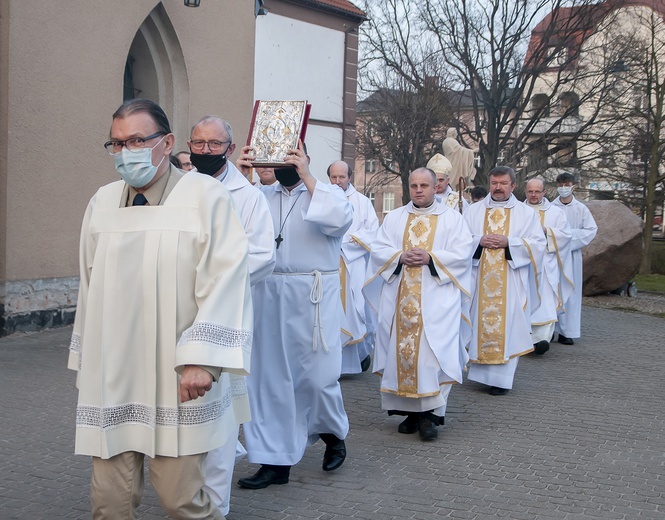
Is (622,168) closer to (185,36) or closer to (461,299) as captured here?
(185,36)

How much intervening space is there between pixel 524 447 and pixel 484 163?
27192mm

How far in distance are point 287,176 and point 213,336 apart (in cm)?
230

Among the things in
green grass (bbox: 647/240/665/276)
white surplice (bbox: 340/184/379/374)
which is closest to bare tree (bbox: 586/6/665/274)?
green grass (bbox: 647/240/665/276)

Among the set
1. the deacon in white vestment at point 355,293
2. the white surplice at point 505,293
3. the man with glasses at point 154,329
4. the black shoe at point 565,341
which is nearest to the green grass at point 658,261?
the black shoe at point 565,341

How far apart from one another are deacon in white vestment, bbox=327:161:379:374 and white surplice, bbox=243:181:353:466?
3.05m

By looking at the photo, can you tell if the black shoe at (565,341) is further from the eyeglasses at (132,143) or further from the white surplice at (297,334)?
the eyeglasses at (132,143)

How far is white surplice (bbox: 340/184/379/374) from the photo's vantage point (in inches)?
360

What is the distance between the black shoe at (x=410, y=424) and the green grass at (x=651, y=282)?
15.2 metres

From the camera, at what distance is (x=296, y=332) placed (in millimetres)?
5527

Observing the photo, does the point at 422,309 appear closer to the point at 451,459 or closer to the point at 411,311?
the point at 411,311

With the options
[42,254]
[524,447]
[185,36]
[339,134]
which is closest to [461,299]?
[524,447]

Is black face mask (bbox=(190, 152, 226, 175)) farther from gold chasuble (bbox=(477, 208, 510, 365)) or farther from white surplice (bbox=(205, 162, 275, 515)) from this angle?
gold chasuble (bbox=(477, 208, 510, 365))

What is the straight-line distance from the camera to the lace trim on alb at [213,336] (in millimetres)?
3392

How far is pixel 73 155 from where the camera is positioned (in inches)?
440
